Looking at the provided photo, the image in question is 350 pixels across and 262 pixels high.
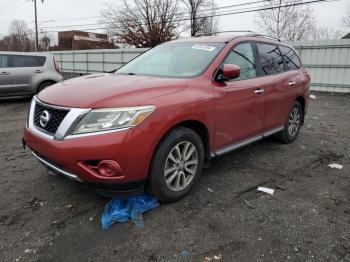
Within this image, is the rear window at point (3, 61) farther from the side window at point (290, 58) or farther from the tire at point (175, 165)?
the tire at point (175, 165)

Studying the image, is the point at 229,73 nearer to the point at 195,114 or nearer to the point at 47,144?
the point at 195,114

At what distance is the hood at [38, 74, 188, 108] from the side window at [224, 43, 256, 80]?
→ 923mm

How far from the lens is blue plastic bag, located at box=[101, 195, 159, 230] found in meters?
3.05

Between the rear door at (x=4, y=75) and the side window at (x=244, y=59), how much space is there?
825cm

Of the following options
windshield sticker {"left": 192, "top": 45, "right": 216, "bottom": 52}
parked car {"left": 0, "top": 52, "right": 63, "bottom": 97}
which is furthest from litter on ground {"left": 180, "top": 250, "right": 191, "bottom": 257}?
parked car {"left": 0, "top": 52, "right": 63, "bottom": 97}

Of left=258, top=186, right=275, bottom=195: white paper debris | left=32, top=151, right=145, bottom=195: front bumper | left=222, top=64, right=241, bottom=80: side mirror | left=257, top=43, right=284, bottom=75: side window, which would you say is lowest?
left=258, top=186, right=275, bottom=195: white paper debris

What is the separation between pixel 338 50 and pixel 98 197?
39.1ft

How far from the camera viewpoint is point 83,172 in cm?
283

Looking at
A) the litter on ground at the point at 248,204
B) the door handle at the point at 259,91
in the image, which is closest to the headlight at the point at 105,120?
the litter on ground at the point at 248,204

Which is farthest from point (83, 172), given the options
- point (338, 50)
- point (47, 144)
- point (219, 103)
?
point (338, 50)

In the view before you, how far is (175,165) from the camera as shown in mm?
3285

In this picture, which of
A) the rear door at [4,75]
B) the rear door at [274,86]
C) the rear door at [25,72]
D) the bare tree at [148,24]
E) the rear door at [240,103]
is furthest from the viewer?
the bare tree at [148,24]

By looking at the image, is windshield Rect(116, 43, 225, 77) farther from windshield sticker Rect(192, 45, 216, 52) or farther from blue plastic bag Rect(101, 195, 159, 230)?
blue plastic bag Rect(101, 195, 159, 230)

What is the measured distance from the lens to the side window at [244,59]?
403cm
